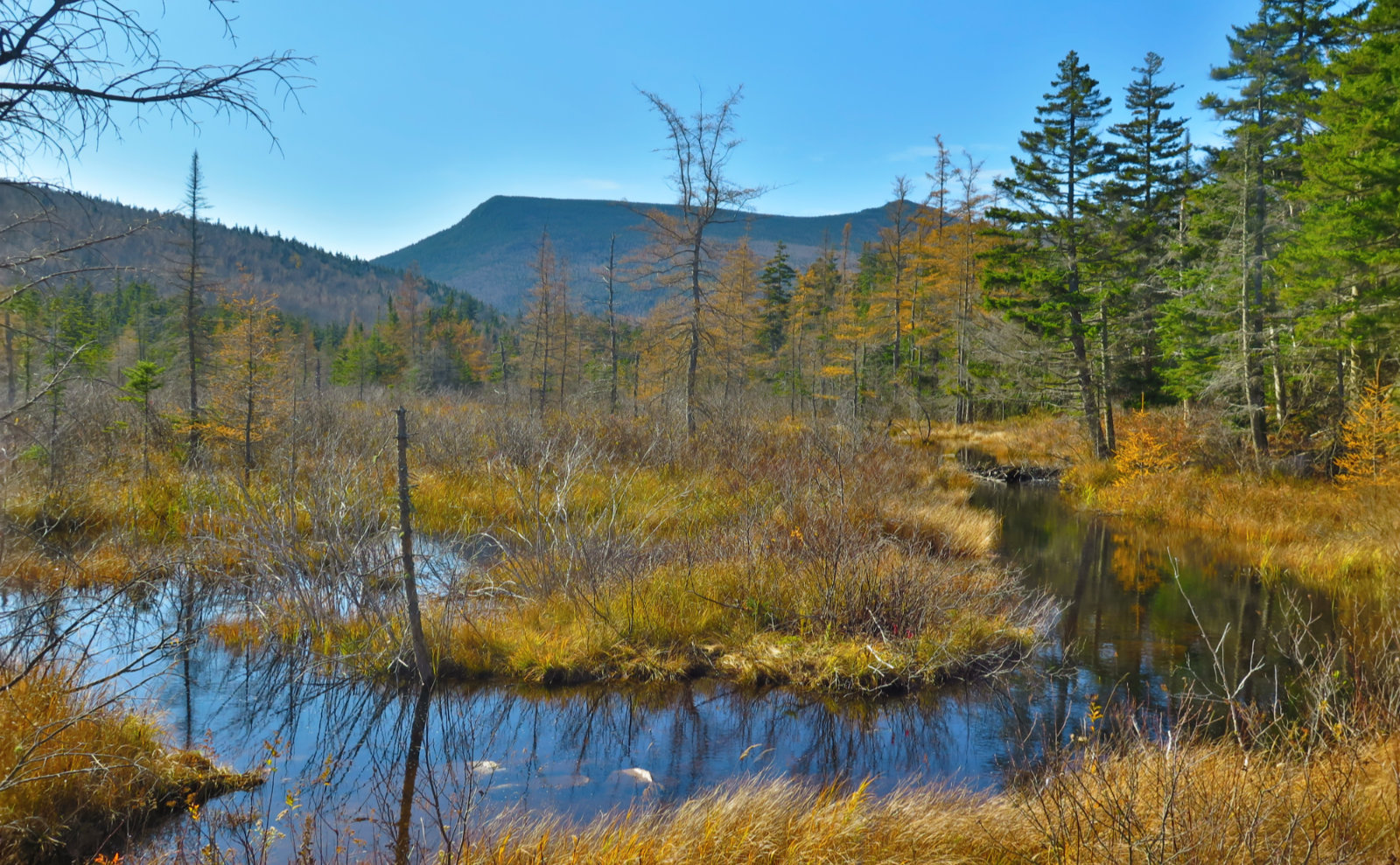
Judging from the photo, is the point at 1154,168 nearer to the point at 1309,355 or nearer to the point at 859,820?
the point at 1309,355

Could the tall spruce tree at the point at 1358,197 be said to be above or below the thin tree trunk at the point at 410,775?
above

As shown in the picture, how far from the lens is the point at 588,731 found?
5672mm

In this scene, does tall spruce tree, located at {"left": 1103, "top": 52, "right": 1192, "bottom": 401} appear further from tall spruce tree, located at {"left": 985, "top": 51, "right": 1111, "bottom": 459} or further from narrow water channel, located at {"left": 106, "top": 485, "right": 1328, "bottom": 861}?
narrow water channel, located at {"left": 106, "top": 485, "right": 1328, "bottom": 861}

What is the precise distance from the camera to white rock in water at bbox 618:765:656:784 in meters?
4.98

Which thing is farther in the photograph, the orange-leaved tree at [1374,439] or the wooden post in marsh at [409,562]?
the orange-leaved tree at [1374,439]

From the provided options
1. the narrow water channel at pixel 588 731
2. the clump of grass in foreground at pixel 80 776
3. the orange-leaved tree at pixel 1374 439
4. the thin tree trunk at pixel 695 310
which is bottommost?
the narrow water channel at pixel 588 731

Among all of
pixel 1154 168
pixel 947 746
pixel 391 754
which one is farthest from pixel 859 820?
pixel 1154 168

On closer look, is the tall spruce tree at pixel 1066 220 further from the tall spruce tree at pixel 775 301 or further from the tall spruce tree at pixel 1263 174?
the tall spruce tree at pixel 775 301

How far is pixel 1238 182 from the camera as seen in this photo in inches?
652

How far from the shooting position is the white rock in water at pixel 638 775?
498 centimetres

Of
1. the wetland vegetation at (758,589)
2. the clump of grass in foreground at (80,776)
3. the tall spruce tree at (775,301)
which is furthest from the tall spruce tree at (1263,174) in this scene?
the tall spruce tree at (775,301)

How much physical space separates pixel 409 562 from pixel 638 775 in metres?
2.24

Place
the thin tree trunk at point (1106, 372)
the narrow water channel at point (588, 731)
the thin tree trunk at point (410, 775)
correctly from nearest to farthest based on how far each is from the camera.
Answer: the thin tree trunk at point (410, 775) → the narrow water channel at point (588, 731) → the thin tree trunk at point (1106, 372)

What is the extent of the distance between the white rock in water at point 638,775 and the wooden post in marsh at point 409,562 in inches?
75.1
